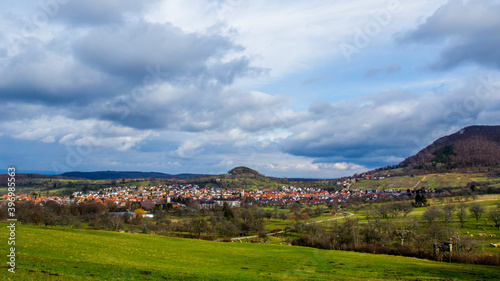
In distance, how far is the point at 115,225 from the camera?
253ft

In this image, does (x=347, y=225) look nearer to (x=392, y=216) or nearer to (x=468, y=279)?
(x=468, y=279)

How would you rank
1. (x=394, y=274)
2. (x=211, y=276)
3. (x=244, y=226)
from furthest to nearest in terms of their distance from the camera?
(x=244, y=226)
(x=394, y=274)
(x=211, y=276)

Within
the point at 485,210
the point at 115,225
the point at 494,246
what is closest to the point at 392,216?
the point at 485,210

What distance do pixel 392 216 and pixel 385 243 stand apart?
186 ft

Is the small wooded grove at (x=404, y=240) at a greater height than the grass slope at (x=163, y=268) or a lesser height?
lesser

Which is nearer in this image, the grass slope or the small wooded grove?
the grass slope

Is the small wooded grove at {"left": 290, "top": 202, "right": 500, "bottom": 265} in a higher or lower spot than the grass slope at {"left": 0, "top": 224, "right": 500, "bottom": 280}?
lower

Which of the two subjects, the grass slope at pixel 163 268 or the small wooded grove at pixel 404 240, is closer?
the grass slope at pixel 163 268

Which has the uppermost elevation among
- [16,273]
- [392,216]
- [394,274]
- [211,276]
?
[16,273]

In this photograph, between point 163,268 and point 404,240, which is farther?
point 404,240

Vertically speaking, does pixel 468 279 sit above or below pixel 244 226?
above

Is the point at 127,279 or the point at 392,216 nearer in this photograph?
the point at 127,279

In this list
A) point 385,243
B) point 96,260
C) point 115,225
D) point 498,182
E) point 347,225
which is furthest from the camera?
point 498,182

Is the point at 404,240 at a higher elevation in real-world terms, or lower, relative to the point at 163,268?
lower
